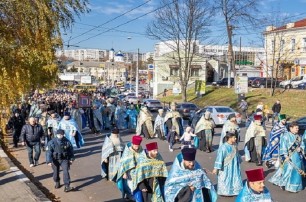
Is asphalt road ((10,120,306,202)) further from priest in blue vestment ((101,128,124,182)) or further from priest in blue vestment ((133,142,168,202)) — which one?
priest in blue vestment ((133,142,168,202))

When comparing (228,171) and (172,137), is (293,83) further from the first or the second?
(228,171)

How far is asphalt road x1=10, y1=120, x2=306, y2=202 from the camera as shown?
392 inches

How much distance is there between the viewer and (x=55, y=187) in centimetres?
1083

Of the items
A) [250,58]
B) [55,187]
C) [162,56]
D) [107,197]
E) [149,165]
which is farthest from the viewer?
[250,58]

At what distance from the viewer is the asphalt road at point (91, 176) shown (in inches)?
392

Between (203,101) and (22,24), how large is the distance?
3828 cm

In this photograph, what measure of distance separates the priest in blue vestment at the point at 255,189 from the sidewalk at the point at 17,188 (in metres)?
4.94

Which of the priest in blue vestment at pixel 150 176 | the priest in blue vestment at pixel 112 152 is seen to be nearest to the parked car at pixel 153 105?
the priest in blue vestment at pixel 112 152

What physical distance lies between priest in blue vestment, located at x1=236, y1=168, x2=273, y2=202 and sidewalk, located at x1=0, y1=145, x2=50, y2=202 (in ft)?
16.2

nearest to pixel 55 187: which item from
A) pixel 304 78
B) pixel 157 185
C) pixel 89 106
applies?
pixel 157 185

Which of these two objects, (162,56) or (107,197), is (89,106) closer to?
(107,197)

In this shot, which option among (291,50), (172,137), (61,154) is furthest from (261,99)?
(61,154)

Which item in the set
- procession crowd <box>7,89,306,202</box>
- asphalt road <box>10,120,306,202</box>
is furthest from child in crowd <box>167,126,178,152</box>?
asphalt road <box>10,120,306,202</box>

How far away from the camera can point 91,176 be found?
12.3 meters
